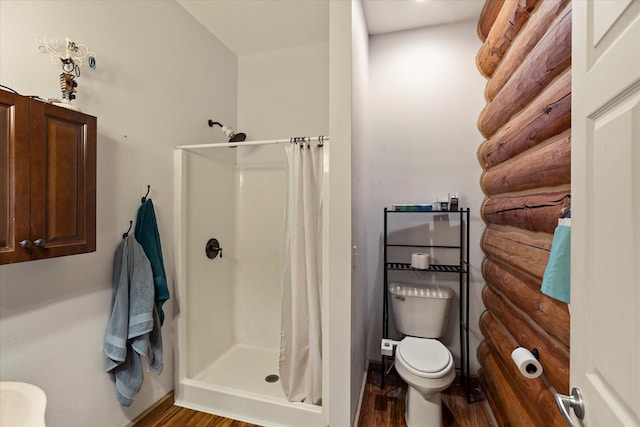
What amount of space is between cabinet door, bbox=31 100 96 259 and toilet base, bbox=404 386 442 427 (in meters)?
2.00

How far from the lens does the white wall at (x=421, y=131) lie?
2.28 m

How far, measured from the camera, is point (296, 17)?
7.09ft

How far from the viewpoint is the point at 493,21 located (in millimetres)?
1965

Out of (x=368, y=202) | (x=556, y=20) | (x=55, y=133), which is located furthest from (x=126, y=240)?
(x=556, y=20)

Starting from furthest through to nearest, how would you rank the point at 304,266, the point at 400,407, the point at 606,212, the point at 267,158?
the point at 267,158 → the point at 400,407 → the point at 304,266 → the point at 606,212

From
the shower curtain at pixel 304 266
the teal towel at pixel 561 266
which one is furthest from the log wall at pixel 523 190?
the shower curtain at pixel 304 266

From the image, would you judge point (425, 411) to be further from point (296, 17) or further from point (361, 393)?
point (296, 17)

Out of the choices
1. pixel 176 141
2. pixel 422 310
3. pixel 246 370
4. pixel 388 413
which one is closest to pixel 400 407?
pixel 388 413

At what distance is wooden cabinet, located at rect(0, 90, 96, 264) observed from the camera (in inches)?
38.5

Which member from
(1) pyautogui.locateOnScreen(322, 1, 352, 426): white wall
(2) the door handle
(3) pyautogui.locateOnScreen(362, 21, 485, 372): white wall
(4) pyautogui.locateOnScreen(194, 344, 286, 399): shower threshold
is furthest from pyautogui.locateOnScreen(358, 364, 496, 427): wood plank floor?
(2) the door handle

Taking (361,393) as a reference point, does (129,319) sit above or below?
above

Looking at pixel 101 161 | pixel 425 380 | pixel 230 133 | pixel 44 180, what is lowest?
pixel 425 380

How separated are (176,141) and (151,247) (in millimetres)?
790

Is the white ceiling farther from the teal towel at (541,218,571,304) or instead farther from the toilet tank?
the toilet tank
